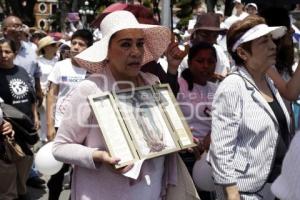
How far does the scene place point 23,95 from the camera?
18.3ft

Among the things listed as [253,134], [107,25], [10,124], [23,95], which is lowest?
[23,95]

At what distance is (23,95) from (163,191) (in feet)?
10.5

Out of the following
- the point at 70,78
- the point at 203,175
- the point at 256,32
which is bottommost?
the point at 70,78

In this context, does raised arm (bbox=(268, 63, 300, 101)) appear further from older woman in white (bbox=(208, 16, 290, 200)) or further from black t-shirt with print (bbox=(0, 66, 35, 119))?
black t-shirt with print (bbox=(0, 66, 35, 119))

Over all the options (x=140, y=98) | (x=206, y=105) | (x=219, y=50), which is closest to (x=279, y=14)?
(x=206, y=105)

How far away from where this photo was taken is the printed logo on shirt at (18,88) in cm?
545

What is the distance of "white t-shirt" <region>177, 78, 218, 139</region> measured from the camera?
3855mm

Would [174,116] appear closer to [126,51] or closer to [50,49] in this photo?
[126,51]

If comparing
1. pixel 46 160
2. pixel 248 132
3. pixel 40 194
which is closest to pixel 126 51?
pixel 248 132

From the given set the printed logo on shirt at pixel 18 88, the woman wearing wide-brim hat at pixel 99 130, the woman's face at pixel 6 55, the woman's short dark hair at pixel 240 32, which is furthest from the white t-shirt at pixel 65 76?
the woman wearing wide-brim hat at pixel 99 130

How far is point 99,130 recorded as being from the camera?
8.29ft

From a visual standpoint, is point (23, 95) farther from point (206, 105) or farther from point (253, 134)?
point (253, 134)

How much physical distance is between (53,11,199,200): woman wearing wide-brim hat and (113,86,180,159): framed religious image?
91mm

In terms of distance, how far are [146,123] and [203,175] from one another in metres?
0.95
